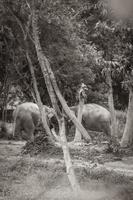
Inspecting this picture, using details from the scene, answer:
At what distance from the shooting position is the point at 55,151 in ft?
33.0

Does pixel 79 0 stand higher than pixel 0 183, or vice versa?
pixel 79 0

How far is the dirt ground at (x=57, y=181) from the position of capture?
5.77 metres

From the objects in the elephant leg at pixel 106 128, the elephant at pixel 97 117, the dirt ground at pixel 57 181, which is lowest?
the dirt ground at pixel 57 181

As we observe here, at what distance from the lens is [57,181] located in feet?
22.6

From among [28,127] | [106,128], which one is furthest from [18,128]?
[106,128]

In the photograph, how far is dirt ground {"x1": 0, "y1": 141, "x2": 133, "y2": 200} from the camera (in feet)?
18.9

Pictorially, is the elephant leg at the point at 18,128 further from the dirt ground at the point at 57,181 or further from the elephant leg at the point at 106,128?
the dirt ground at the point at 57,181

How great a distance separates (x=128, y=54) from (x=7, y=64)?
5.05 m

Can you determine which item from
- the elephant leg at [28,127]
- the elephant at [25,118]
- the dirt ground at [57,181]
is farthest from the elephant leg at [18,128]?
the dirt ground at [57,181]

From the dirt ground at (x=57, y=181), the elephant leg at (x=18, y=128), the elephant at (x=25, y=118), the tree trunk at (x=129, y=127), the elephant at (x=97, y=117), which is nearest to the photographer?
the dirt ground at (x=57, y=181)

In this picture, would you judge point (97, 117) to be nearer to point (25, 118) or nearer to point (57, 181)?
point (25, 118)

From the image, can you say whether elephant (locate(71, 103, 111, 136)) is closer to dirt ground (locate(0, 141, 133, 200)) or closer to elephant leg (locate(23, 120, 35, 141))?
elephant leg (locate(23, 120, 35, 141))

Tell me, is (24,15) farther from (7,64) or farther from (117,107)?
(117,107)

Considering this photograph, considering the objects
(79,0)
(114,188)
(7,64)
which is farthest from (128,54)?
(7,64)
